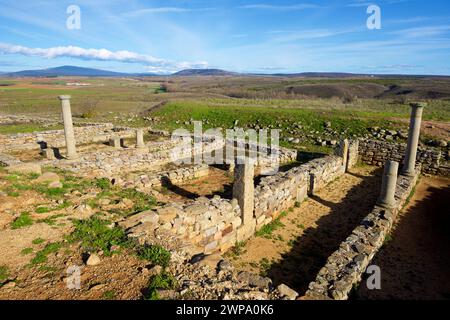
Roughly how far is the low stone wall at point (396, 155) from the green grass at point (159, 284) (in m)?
14.9

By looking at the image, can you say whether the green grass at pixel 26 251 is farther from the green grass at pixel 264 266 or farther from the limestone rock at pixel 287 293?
the green grass at pixel 264 266

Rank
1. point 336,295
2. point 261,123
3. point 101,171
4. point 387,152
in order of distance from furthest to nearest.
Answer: point 261,123
point 387,152
point 101,171
point 336,295

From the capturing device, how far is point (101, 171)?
12445 mm

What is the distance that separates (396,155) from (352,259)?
443 inches

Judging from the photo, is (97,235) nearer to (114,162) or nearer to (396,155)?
(114,162)

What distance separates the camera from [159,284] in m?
4.57

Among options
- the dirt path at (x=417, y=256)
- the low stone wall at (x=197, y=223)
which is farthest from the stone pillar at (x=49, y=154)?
the dirt path at (x=417, y=256)

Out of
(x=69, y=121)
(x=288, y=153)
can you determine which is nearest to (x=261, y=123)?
(x=288, y=153)

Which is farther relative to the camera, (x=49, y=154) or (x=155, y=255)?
(x=49, y=154)

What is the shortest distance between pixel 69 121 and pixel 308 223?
11282mm

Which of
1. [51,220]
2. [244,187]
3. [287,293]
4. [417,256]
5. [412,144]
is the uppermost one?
[412,144]

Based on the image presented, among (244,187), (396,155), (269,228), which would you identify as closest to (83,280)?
(244,187)

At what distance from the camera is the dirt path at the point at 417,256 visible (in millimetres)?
6486
